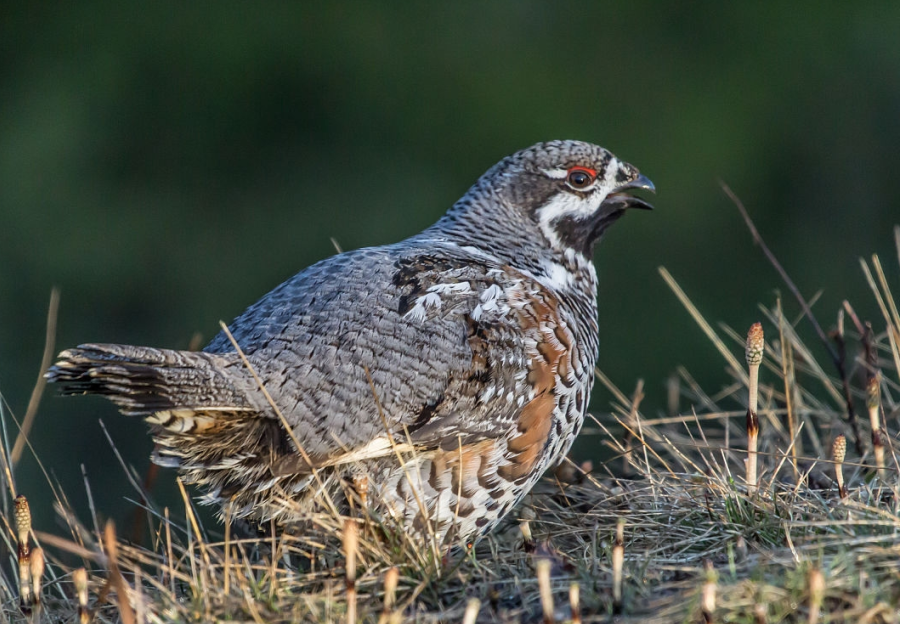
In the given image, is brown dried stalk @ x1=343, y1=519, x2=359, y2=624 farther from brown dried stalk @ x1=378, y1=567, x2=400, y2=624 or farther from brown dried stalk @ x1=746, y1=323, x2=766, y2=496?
brown dried stalk @ x1=746, y1=323, x2=766, y2=496

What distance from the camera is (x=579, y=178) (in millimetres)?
4750

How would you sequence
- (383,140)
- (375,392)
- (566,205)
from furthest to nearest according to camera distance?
(383,140) → (566,205) → (375,392)

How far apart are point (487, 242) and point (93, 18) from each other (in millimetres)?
8334

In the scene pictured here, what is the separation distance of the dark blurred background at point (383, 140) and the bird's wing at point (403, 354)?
21.7 feet

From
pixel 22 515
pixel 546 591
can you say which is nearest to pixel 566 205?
pixel 546 591

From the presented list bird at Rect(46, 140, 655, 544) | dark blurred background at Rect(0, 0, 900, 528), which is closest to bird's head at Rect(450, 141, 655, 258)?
bird at Rect(46, 140, 655, 544)

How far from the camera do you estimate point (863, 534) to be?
115 inches

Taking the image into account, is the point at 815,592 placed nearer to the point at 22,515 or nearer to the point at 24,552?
the point at 22,515

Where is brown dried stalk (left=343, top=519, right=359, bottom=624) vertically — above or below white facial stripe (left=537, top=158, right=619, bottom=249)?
below

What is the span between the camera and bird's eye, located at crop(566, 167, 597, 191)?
15.6ft

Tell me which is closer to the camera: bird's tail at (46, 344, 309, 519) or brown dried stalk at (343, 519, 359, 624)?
brown dried stalk at (343, 519, 359, 624)

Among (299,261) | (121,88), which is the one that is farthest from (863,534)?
(121,88)

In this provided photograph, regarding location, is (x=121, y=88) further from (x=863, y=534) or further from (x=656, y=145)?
(x=863, y=534)

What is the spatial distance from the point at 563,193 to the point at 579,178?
11 centimetres
